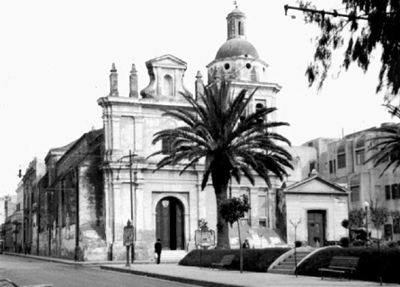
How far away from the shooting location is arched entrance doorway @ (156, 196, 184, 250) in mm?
55938

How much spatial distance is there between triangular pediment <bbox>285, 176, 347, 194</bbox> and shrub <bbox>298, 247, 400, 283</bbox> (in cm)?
2868

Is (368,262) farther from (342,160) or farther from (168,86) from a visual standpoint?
(342,160)

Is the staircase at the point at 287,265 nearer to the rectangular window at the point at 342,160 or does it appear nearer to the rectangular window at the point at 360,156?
the rectangular window at the point at 360,156

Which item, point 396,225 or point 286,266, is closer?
point 286,266

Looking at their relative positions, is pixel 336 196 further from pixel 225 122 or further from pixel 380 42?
pixel 380 42

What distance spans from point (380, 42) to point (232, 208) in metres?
21.1

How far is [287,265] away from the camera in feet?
97.9

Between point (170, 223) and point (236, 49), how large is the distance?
54.3 ft

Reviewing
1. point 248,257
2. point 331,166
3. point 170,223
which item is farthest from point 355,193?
point 248,257

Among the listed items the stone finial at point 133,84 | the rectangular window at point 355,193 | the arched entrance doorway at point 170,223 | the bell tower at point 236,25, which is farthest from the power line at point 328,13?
the rectangular window at point 355,193

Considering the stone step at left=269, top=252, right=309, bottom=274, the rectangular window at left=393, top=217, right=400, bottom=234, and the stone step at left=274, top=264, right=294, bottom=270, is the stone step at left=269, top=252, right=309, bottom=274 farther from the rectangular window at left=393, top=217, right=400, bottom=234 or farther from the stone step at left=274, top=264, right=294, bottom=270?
the rectangular window at left=393, top=217, right=400, bottom=234

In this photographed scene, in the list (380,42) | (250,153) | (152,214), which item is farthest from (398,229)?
(380,42)

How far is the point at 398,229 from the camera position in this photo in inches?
2771

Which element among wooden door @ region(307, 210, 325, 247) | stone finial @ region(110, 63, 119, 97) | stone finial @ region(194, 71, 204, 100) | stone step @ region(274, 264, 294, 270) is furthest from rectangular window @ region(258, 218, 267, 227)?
stone step @ region(274, 264, 294, 270)
